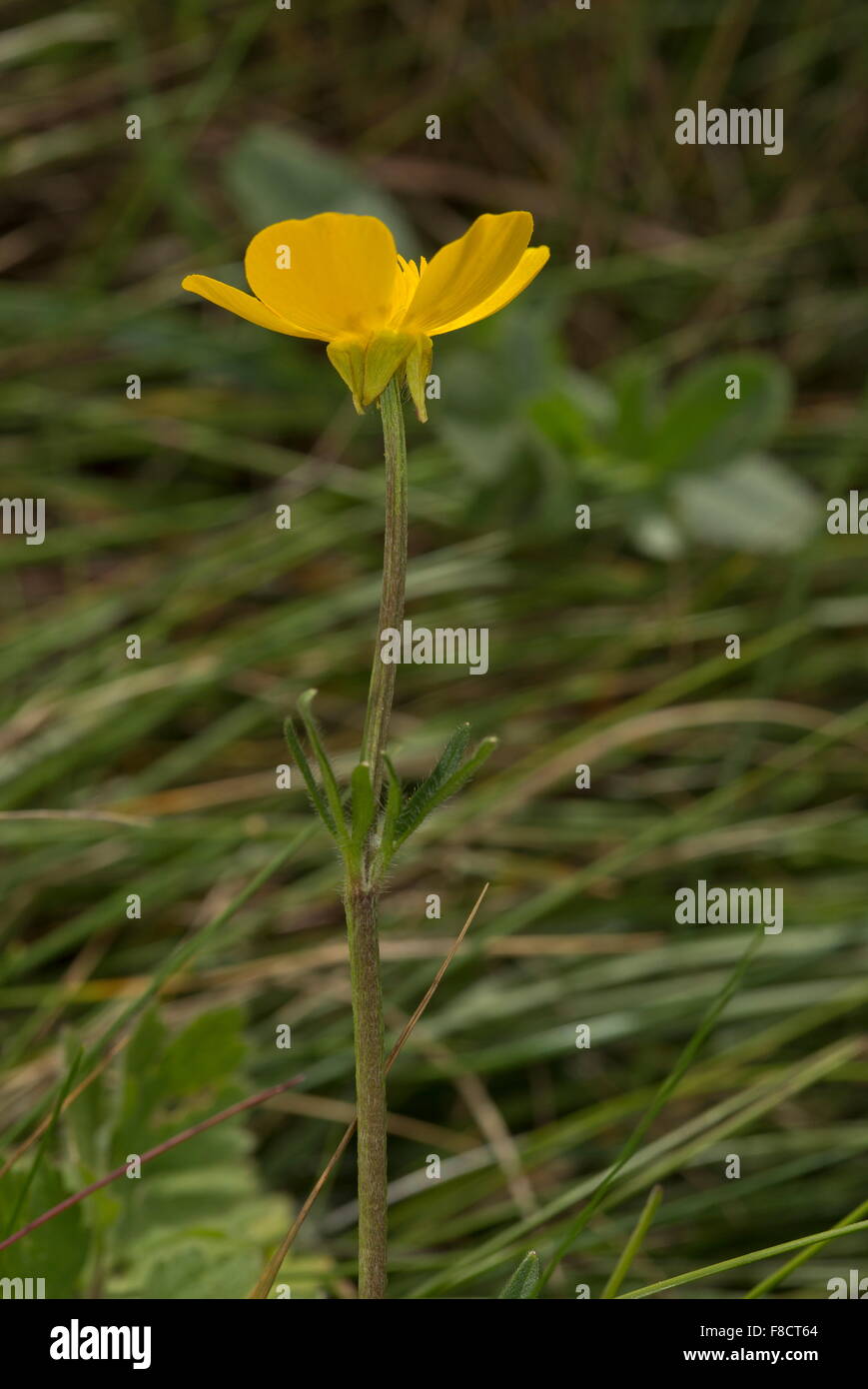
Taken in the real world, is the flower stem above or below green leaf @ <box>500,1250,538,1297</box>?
above

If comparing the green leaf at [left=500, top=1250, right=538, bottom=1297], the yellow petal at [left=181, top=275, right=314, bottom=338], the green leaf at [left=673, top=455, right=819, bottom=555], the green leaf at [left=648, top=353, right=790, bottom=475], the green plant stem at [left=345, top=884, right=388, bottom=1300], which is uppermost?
the green leaf at [left=648, top=353, right=790, bottom=475]

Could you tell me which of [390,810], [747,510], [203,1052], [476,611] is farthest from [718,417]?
[390,810]

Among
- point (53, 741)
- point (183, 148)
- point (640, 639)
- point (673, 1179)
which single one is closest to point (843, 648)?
point (640, 639)

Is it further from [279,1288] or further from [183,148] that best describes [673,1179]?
[183,148]

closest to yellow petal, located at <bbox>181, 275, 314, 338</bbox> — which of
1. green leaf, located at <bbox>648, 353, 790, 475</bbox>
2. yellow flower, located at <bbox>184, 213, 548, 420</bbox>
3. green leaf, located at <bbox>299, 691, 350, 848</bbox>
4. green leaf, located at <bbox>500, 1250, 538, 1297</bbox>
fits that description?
yellow flower, located at <bbox>184, 213, 548, 420</bbox>

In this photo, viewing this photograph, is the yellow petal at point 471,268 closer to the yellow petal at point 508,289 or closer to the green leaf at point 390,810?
the yellow petal at point 508,289

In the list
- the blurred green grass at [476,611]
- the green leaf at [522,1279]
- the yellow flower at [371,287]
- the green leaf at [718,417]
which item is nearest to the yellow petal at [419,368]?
the yellow flower at [371,287]

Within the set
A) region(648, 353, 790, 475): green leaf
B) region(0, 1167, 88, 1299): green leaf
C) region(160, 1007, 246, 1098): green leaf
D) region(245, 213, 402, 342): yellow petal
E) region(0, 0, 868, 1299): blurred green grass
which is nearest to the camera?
region(245, 213, 402, 342): yellow petal

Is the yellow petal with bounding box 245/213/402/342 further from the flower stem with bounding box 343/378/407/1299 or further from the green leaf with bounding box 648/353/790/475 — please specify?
the green leaf with bounding box 648/353/790/475
